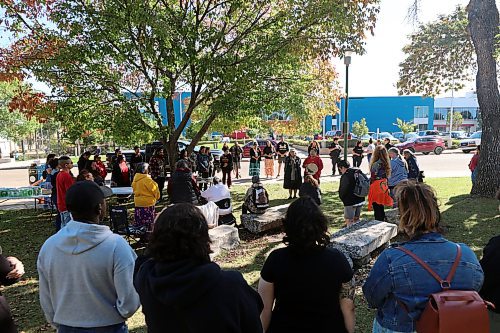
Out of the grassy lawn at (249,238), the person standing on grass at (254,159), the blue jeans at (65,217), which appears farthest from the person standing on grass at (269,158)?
the blue jeans at (65,217)

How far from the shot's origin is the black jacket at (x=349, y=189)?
6949 millimetres

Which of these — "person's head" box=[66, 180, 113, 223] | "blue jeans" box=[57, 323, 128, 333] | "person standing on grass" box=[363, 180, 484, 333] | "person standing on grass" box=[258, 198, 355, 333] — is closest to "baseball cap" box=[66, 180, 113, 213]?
"person's head" box=[66, 180, 113, 223]

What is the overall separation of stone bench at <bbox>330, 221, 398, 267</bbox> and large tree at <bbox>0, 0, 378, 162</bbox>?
14.2ft

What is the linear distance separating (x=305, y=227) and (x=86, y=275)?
53.5 inches

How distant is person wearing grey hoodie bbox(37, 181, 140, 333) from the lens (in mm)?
2281

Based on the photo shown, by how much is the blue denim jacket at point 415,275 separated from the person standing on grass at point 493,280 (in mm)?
336

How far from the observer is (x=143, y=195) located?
23.6 ft

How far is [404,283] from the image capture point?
210 centimetres

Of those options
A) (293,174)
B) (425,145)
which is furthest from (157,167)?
(425,145)

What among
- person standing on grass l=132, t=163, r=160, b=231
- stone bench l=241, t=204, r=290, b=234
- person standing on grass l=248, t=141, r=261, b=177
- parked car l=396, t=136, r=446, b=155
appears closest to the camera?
person standing on grass l=132, t=163, r=160, b=231

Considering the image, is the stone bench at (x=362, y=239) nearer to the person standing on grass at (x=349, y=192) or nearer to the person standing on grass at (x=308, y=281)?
the person standing on grass at (x=349, y=192)

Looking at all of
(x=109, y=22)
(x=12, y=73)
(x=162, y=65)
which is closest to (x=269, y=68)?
(x=162, y=65)

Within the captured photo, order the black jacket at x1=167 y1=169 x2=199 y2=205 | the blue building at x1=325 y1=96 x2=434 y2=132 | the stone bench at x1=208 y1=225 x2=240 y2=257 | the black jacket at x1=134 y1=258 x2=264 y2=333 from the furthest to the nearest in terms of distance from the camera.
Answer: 1. the blue building at x1=325 y1=96 x2=434 y2=132
2. the black jacket at x1=167 y1=169 x2=199 y2=205
3. the stone bench at x1=208 y1=225 x2=240 y2=257
4. the black jacket at x1=134 y1=258 x2=264 y2=333

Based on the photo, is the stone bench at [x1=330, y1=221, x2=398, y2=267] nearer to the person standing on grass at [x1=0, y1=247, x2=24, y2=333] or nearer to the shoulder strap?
the shoulder strap
